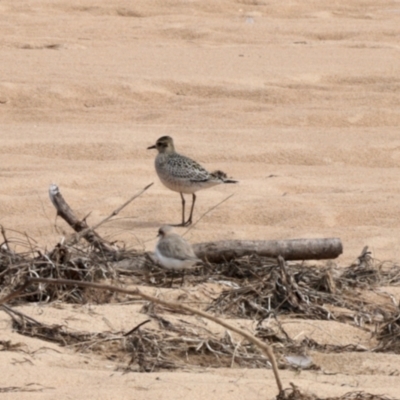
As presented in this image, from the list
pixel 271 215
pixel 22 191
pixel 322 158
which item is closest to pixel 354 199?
pixel 271 215

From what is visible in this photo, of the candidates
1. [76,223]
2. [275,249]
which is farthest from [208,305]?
[76,223]

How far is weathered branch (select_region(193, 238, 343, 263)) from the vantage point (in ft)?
20.9

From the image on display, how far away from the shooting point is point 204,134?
11.7m

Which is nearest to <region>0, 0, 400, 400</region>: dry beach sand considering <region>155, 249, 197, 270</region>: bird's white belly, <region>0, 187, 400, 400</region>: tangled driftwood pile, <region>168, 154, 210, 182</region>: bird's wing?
<region>0, 187, 400, 400</region>: tangled driftwood pile

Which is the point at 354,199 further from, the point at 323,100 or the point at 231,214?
the point at 323,100

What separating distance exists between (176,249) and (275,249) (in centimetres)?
61

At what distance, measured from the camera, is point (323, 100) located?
13312 millimetres

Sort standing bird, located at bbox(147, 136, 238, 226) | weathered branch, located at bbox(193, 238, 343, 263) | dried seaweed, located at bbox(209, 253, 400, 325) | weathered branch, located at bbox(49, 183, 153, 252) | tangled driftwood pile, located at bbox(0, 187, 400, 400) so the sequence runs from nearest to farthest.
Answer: tangled driftwood pile, located at bbox(0, 187, 400, 400)
dried seaweed, located at bbox(209, 253, 400, 325)
weathered branch, located at bbox(193, 238, 343, 263)
weathered branch, located at bbox(49, 183, 153, 252)
standing bird, located at bbox(147, 136, 238, 226)

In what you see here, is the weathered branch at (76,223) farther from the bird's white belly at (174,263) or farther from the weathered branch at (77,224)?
the bird's white belly at (174,263)

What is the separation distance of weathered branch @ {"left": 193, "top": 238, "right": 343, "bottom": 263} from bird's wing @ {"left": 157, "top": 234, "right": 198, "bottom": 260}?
0.22m

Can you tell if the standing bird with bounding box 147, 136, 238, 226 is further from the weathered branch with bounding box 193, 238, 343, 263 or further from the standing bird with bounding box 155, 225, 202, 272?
Answer: the standing bird with bounding box 155, 225, 202, 272

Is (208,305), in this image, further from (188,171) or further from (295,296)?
(188,171)

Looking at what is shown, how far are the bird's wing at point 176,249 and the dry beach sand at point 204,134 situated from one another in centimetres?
46

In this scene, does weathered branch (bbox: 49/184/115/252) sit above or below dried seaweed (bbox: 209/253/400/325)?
above
